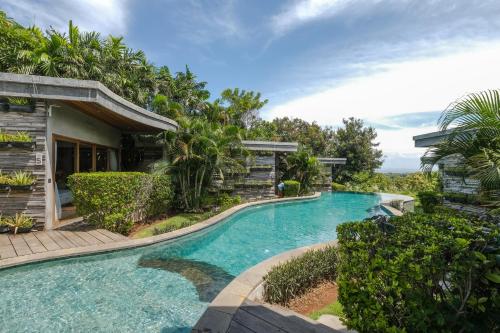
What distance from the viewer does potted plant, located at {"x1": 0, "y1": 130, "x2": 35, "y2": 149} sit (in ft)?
20.6

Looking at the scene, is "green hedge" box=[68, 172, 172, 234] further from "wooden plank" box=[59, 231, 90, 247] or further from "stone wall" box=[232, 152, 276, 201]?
"stone wall" box=[232, 152, 276, 201]

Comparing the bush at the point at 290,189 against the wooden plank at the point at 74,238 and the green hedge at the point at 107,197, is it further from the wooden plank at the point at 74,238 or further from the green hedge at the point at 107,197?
the wooden plank at the point at 74,238

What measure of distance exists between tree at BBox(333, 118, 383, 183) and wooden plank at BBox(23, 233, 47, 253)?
23329 millimetres

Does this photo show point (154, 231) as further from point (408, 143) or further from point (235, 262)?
point (408, 143)

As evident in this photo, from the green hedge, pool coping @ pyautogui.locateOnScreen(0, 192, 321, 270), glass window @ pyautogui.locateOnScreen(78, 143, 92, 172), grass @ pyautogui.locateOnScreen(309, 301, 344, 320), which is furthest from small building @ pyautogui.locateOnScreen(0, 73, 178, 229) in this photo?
grass @ pyautogui.locateOnScreen(309, 301, 344, 320)

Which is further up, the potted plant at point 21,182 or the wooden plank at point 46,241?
the potted plant at point 21,182

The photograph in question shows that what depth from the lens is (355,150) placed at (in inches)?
976

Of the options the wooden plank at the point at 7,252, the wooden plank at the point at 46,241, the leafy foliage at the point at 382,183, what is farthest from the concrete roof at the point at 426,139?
the leafy foliage at the point at 382,183

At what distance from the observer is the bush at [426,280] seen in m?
1.85

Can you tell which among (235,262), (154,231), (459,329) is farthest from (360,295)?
(154,231)

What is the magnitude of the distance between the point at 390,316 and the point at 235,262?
154 inches

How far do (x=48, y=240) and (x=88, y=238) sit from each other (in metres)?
0.79

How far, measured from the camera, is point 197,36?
12.0 m

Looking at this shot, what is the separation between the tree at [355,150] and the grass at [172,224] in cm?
1885
